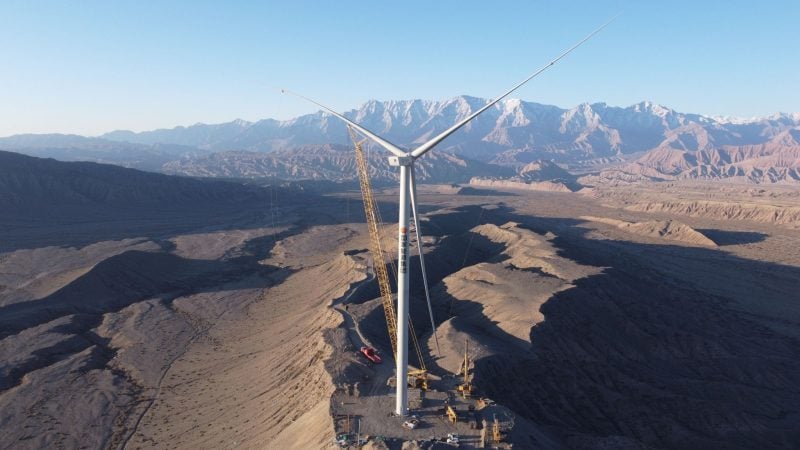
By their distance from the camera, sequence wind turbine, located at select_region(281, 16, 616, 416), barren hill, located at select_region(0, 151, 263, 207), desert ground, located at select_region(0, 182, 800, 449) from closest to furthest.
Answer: wind turbine, located at select_region(281, 16, 616, 416) → desert ground, located at select_region(0, 182, 800, 449) → barren hill, located at select_region(0, 151, 263, 207)

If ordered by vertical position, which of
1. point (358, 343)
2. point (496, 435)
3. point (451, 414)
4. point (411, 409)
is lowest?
point (358, 343)

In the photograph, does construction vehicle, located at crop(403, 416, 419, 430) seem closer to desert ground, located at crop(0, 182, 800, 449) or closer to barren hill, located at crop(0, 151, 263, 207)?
desert ground, located at crop(0, 182, 800, 449)

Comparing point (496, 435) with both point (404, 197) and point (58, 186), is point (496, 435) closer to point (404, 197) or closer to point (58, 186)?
point (404, 197)

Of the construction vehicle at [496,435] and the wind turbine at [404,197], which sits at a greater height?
the wind turbine at [404,197]

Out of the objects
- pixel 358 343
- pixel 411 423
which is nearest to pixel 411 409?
pixel 411 423

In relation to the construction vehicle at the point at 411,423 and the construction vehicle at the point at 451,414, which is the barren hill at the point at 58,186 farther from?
the construction vehicle at the point at 451,414

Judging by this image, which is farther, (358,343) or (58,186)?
(58,186)

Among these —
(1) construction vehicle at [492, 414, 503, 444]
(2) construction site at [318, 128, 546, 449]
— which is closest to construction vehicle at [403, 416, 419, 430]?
(2) construction site at [318, 128, 546, 449]

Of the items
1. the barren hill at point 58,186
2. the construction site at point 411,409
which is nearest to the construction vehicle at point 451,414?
the construction site at point 411,409

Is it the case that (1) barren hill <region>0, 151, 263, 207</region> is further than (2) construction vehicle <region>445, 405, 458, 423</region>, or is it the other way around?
(1) barren hill <region>0, 151, 263, 207</region>
